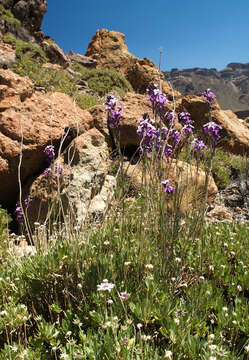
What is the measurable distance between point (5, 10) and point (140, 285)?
25.0 m

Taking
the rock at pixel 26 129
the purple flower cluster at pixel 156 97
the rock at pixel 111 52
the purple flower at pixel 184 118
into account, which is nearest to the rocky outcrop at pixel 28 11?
the rock at pixel 111 52

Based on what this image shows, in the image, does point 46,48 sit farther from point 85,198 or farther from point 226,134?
point 85,198

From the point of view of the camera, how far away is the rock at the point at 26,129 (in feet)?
16.0

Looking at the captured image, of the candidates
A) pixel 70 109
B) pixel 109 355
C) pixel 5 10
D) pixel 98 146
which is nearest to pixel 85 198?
pixel 98 146

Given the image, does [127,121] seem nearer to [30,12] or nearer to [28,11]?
[28,11]

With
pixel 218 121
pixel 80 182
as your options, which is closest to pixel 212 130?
pixel 80 182

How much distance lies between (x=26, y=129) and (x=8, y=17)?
20.1 metres

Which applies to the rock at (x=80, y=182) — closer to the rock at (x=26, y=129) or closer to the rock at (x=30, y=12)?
the rock at (x=26, y=129)

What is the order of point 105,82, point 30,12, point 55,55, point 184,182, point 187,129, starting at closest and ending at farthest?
point 187,129, point 184,182, point 105,82, point 55,55, point 30,12

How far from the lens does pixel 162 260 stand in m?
2.50

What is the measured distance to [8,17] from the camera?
66.9 ft

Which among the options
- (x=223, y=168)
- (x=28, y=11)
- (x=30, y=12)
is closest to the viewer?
(x=223, y=168)

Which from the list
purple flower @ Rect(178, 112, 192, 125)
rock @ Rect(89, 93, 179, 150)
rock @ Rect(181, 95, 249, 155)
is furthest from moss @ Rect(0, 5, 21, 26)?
purple flower @ Rect(178, 112, 192, 125)

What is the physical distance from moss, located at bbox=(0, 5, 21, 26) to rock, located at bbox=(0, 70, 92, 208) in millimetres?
18088
